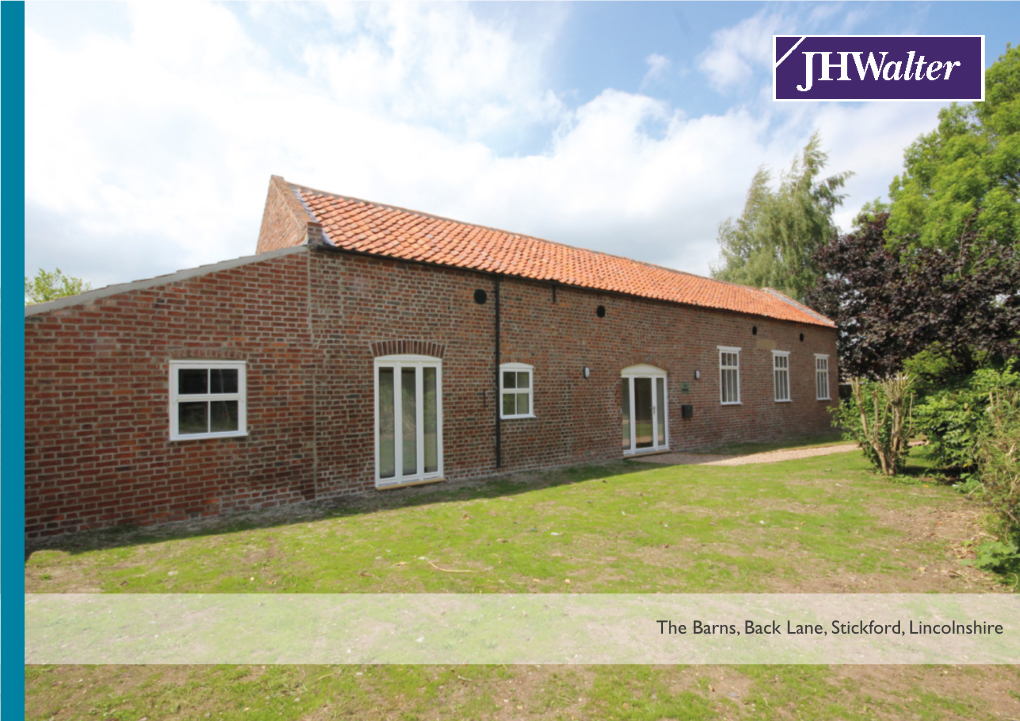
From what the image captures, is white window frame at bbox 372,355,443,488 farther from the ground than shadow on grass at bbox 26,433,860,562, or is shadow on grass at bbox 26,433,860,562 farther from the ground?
white window frame at bbox 372,355,443,488

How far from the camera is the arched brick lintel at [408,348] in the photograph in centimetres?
906

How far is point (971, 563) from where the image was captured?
537 centimetres

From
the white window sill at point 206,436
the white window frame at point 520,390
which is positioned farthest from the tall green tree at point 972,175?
the white window sill at point 206,436

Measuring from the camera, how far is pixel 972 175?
20438 mm

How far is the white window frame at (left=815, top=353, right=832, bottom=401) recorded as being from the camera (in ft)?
67.8

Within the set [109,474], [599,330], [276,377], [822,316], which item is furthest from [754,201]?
[109,474]

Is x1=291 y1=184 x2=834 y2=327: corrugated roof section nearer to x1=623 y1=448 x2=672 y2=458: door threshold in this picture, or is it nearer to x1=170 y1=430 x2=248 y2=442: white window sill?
x1=170 y1=430 x2=248 y2=442: white window sill

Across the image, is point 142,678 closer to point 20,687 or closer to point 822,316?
point 20,687

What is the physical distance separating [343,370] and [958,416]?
10.9 m

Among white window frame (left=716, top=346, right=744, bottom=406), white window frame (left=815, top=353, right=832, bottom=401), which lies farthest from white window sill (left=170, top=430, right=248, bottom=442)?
white window frame (left=815, top=353, right=832, bottom=401)

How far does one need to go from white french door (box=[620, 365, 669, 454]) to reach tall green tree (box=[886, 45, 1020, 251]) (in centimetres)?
1260

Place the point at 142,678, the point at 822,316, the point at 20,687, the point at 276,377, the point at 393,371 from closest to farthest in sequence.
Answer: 1. the point at 20,687
2. the point at 142,678
3. the point at 276,377
4. the point at 393,371
5. the point at 822,316

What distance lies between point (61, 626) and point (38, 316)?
4.21 m

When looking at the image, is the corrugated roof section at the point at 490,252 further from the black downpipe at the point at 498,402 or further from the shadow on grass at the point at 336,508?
the shadow on grass at the point at 336,508
